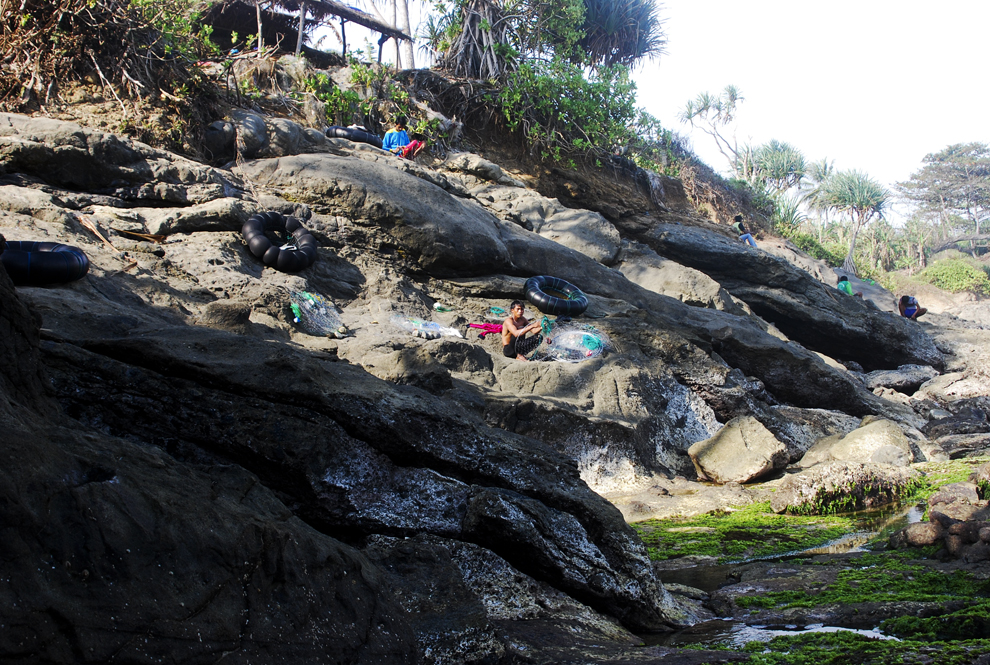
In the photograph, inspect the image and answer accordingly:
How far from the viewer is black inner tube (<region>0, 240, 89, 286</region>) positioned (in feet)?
20.8

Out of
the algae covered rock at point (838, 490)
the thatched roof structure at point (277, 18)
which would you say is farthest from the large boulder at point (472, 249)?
the thatched roof structure at point (277, 18)

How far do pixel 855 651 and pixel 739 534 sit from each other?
9.58 ft

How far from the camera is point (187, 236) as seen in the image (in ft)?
31.0

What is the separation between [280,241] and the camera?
10.0m

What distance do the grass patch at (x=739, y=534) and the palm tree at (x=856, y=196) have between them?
1370 inches

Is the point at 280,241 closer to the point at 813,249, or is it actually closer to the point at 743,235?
the point at 743,235

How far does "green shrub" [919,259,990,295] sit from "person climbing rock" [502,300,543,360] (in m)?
32.5

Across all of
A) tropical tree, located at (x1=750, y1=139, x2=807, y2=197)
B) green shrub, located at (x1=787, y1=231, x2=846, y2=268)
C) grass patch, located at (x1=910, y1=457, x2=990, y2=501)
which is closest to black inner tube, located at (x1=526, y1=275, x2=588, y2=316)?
grass patch, located at (x1=910, y1=457, x2=990, y2=501)

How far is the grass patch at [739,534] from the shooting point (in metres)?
5.17

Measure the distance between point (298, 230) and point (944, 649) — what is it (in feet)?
30.5

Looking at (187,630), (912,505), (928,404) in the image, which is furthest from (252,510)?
(928,404)

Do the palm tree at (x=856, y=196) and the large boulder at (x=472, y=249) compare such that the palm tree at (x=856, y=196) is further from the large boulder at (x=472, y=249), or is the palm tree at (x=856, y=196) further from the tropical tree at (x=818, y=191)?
the large boulder at (x=472, y=249)

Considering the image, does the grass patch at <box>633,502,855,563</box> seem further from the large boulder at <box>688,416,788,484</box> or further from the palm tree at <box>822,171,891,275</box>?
the palm tree at <box>822,171,891,275</box>

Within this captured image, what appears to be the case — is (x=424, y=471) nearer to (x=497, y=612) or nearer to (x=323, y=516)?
(x=323, y=516)
